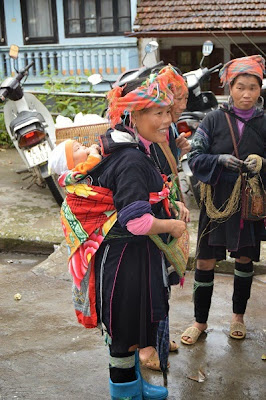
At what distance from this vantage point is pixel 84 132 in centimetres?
360

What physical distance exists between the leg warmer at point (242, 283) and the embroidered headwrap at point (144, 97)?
149 centimetres

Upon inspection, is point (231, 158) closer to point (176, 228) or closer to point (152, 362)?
point (176, 228)

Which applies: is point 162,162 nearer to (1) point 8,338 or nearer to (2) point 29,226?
(1) point 8,338

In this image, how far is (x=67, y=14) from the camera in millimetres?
13414

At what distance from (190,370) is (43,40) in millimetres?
11759

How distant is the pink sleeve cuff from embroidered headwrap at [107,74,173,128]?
497mm

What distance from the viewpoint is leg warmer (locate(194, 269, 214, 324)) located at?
3541mm

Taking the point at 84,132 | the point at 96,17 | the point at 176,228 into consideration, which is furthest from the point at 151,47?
the point at 96,17

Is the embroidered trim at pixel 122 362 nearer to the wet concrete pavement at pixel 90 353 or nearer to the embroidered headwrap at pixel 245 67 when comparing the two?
the wet concrete pavement at pixel 90 353

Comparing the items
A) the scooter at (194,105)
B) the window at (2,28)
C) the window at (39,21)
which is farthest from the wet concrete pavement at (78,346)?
the window at (2,28)

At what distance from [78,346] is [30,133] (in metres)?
3.27

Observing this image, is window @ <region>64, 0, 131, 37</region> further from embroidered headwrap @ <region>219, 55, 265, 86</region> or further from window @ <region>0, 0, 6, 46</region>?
embroidered headwrap @ <region>219, 55, 265, 86</region>

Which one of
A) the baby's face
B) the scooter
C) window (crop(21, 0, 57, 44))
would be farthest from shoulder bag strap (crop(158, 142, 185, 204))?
window (crop(21, 0, 57, 44))

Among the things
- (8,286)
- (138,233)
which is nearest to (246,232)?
(138,233)
